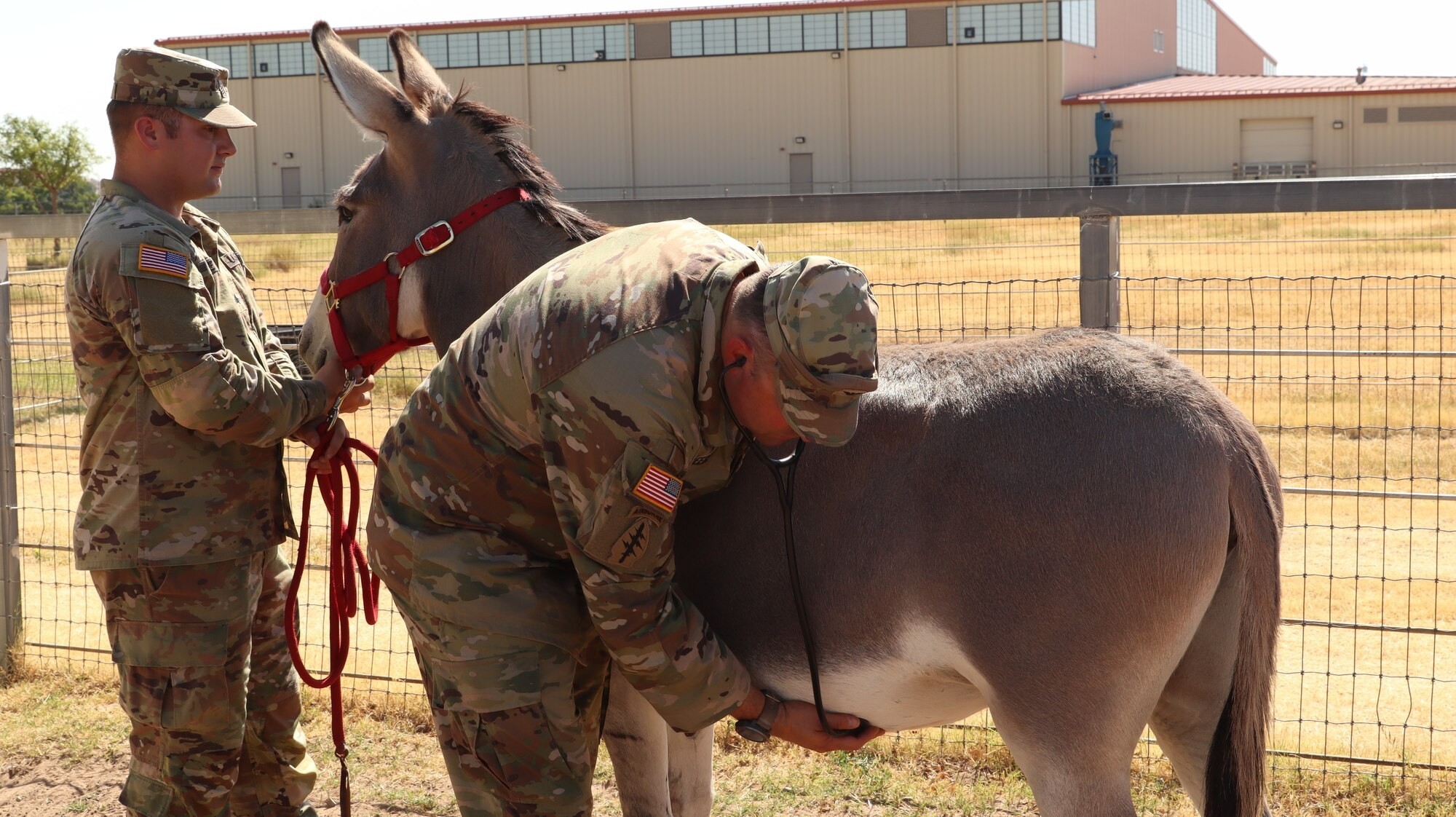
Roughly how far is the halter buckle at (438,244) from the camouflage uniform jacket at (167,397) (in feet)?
1.80

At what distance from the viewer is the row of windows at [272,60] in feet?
145

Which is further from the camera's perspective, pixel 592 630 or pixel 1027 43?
pixel 1027 43

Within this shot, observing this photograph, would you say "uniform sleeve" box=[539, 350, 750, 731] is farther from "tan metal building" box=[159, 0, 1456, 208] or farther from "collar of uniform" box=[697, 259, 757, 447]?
"tan metal building" box=[159, 0, 1456, 208]

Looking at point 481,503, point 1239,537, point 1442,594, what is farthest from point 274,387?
point 1442,594

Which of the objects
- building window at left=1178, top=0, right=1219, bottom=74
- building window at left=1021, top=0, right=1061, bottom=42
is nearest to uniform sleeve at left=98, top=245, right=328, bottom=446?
building window at left=1021, top=0, right=1061, bottom=42

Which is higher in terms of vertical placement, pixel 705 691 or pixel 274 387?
pixel 274 387

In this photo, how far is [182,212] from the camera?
3531 millimetres

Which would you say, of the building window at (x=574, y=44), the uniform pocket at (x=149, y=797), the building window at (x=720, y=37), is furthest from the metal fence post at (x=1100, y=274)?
the building window at (x=574, y=44)

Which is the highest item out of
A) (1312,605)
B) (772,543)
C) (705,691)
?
(772,543)

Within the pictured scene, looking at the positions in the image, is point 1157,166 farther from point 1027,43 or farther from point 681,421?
point 681,421

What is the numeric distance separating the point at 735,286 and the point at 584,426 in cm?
44

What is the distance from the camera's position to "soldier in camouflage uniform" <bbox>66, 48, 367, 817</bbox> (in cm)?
318

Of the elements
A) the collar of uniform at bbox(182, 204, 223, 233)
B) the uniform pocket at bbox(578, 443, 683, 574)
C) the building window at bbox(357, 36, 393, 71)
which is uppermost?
the building window at bbox(357, 36, 393, 71)

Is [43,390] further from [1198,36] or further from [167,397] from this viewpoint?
[1198,36]
